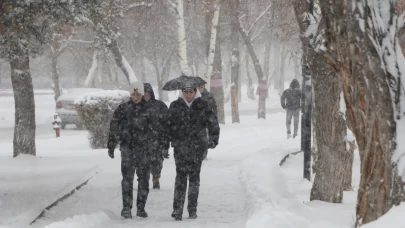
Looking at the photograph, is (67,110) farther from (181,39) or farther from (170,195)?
(170,195)

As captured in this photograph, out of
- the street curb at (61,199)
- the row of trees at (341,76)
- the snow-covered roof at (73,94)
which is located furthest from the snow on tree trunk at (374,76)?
the snow-covered roof at (73,94)

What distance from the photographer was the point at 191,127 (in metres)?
8.60

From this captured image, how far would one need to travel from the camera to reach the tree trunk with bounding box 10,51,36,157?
576 inches

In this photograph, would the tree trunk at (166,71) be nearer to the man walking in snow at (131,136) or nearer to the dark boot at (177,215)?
the man walking in snow at (131,136)

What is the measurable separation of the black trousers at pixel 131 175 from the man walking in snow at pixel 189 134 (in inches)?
21.0

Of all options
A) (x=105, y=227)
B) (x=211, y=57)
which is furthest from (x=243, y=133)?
(x=105, y=227)

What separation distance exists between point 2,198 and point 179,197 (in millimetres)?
3152

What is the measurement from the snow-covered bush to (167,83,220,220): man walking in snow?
9728mm

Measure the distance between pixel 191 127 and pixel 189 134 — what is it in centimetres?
10

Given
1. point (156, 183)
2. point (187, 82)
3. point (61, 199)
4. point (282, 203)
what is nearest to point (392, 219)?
point (282, 203)

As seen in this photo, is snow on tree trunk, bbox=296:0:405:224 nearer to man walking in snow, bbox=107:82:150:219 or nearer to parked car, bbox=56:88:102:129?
man walking in snow, bbox=107:82:150:219

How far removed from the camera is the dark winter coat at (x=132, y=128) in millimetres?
8883

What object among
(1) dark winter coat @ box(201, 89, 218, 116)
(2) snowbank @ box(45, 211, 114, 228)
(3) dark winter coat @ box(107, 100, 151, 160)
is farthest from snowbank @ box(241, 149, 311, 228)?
(2) snowbank @ box(45, 211, 114, 228)

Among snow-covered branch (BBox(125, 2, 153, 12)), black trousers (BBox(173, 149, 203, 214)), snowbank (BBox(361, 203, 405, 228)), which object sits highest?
snow-covered branch (BBox(125, 2, 153, 12))
